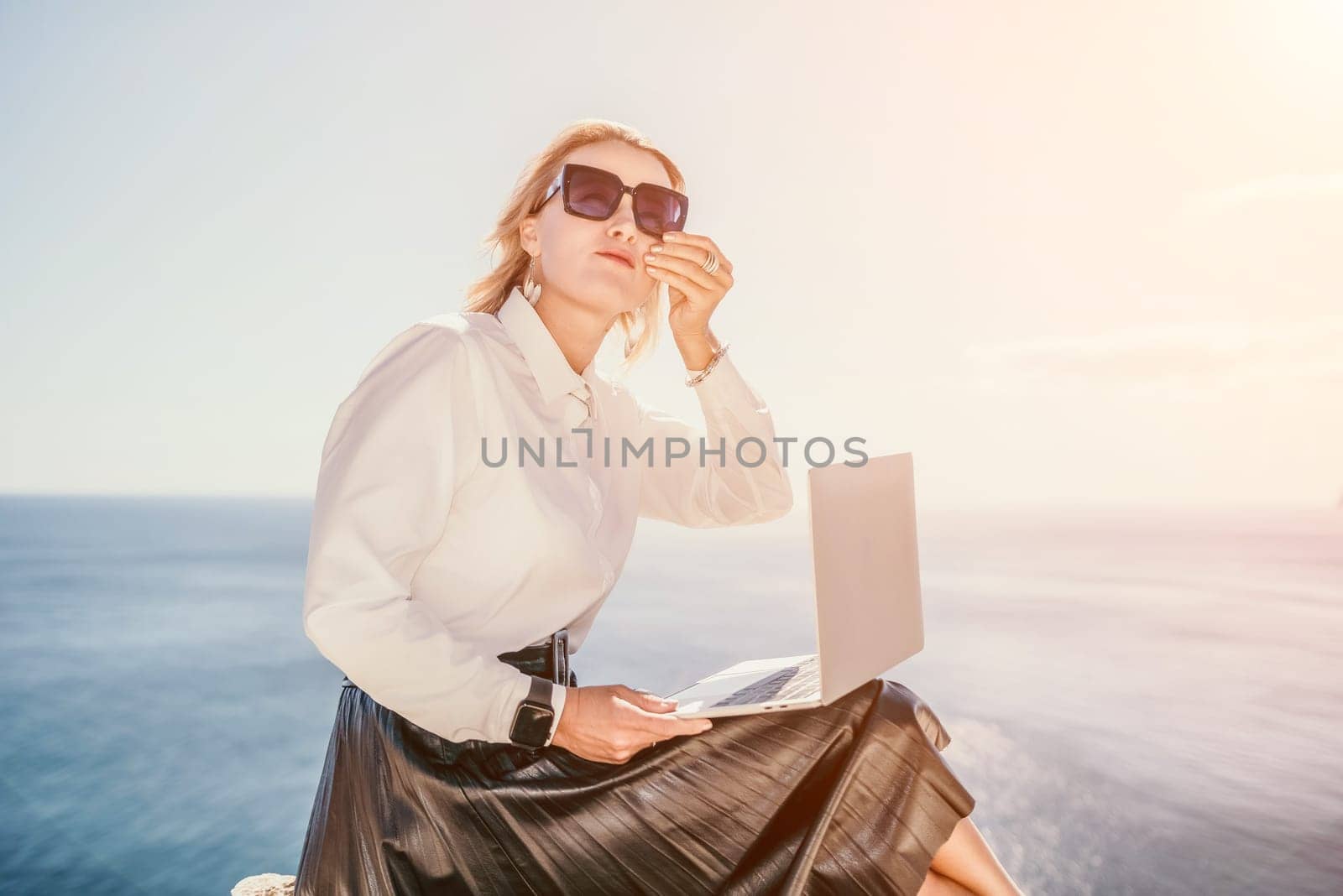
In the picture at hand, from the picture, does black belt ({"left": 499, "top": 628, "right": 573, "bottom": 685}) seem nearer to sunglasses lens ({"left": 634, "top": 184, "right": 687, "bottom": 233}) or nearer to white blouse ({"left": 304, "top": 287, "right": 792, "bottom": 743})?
white blouse ({"left": 304, "top": 287, "right": 792, "bottom": 743})

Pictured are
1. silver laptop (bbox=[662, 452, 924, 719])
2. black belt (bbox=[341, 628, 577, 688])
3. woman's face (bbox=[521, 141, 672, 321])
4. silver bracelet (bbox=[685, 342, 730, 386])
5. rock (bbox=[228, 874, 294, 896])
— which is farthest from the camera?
rock (bbox=[228, 874, 294, 896])

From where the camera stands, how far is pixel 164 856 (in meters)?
3.51

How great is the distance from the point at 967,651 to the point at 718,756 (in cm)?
449

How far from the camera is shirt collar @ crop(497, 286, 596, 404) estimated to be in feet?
4.96

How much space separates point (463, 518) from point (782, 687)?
0.50 metres

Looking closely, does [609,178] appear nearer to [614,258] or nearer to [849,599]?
[614,258]

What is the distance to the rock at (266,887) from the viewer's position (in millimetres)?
2322

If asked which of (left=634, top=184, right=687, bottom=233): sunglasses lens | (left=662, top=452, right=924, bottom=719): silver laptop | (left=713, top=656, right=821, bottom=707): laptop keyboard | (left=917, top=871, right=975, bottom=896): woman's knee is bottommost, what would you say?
(left=917, top=871, right=975, bottom=896): woman's knee

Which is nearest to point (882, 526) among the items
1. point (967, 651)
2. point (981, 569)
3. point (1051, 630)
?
point (967, 651)

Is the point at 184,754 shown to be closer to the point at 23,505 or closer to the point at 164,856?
the point at 164,856

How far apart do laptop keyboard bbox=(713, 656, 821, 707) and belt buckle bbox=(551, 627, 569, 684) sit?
283 millimetres

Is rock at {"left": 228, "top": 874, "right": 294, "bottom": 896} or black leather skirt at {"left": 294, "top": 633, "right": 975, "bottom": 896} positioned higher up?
black leather skirt at {"left": 294, "top": 633, "right": 975, "bottom": 896}

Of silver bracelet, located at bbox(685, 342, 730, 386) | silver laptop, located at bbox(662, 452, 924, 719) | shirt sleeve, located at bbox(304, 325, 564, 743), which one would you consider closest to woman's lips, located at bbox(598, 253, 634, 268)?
silver bracelet, located at bbox(685, 342, 730, 386)

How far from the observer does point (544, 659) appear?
4.42 ft
